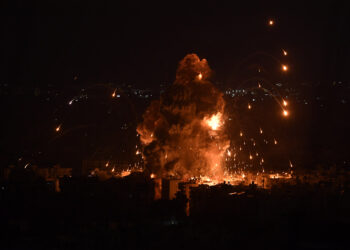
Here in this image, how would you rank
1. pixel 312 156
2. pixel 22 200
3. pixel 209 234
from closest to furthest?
pixel 209 234, pixel 22 200, pixel 312 156

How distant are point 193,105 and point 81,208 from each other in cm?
1177

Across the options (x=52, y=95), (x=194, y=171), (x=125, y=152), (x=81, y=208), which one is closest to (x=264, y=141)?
(x=125, y=152)

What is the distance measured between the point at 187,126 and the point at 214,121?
7.42 ft

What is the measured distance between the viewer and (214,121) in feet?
91.7

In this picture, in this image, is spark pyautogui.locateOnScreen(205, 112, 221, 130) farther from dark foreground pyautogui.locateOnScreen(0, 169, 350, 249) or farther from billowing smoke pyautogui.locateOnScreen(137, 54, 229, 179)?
dark foreground pyautogui.locateOnScreen(0, 169, 350, 249)

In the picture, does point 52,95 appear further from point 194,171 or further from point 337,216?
point 337,216

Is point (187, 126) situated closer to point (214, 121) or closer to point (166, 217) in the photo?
point (214, 121)

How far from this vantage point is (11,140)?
53062 millimetres

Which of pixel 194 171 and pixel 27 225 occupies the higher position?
pixel 194 171

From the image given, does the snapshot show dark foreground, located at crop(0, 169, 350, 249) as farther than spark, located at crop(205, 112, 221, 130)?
No

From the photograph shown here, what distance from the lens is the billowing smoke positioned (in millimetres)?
26609

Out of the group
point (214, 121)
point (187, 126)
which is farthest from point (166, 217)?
point (214, 121)

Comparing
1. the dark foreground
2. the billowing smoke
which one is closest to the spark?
the billowing smoke

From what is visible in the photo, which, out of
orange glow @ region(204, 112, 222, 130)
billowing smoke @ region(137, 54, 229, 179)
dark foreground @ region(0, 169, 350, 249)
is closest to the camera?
dark foreground @ region(0, 169, 350, 249)
